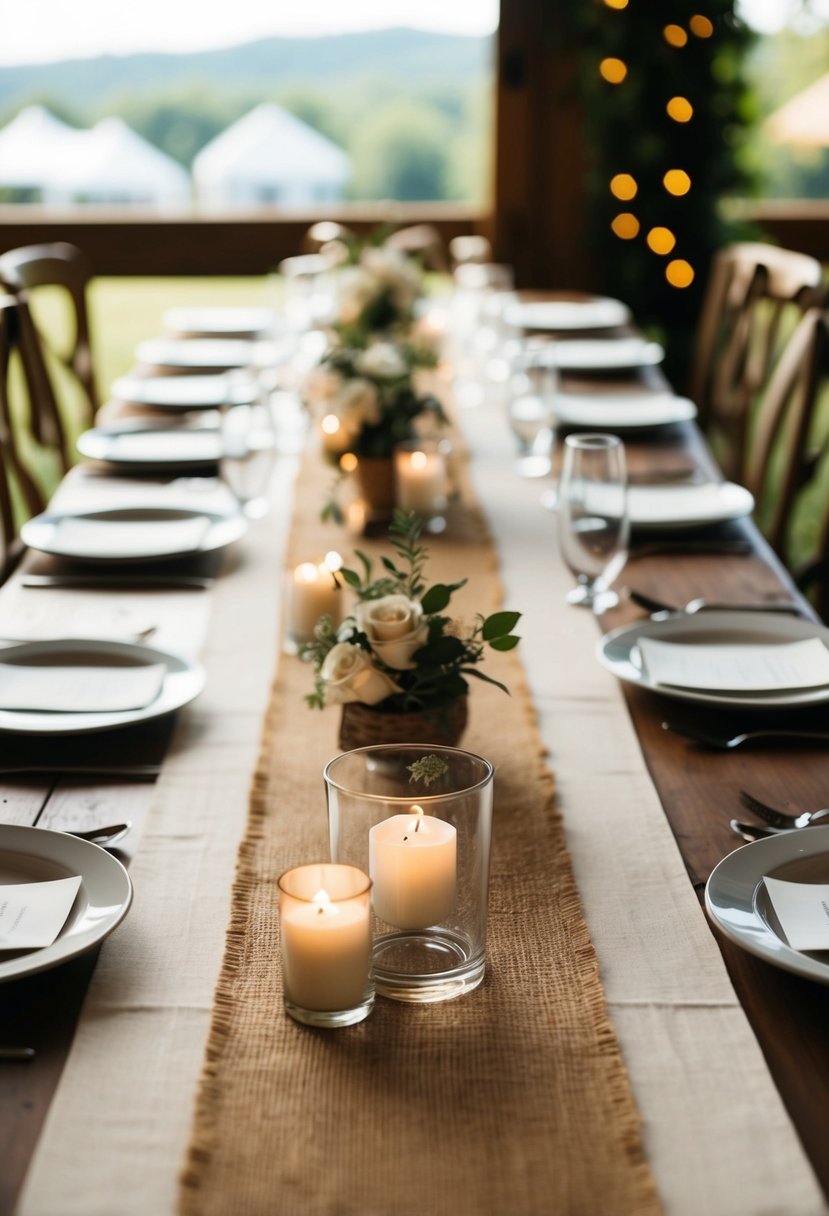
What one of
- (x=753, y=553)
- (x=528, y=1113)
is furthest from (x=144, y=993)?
(x=753, y=553)

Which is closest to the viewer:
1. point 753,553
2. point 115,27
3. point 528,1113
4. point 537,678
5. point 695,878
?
point 528,1113

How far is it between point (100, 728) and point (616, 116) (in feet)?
12.7

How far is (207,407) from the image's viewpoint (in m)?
2.50

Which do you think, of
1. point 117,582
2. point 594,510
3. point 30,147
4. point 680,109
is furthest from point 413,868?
point 30,147

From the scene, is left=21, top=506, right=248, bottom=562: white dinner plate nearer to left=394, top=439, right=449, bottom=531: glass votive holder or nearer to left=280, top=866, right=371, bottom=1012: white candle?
left=394, top=439, right=449, bottom=531: glass votive holder

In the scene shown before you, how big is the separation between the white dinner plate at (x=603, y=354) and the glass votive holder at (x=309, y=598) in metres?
1.42

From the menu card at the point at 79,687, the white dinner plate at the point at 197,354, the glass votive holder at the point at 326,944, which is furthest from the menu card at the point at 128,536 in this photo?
the white dinner plate at the point at 197,354

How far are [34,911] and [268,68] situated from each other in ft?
14.9

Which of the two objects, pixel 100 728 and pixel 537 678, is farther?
pixel 537 678

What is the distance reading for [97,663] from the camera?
1320 mm

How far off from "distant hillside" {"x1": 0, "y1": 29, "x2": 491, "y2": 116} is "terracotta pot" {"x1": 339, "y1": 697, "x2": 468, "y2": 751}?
405 cm

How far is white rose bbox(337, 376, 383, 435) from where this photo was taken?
6.05 feet

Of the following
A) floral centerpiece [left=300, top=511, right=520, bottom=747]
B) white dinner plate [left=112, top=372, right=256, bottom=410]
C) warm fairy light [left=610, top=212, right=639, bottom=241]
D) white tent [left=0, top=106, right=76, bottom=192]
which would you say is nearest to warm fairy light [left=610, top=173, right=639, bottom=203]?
warm fairy light [left=610, top=212, right=639, bottom=241]

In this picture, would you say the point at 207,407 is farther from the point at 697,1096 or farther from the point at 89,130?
the point at 89,130
